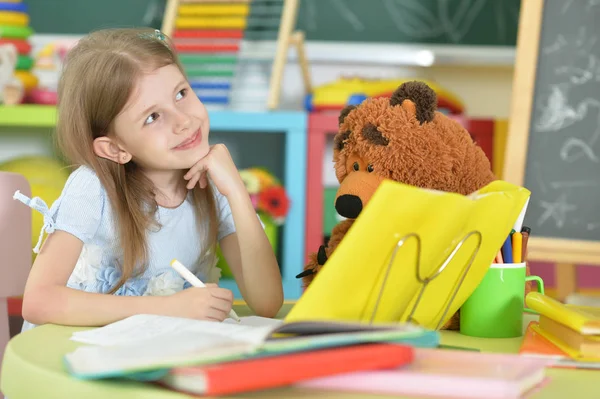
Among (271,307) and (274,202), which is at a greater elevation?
(271,307)

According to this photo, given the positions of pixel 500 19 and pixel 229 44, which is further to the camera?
pixel 500 19

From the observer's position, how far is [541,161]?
2170 millimetres

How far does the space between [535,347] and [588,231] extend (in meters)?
1.48

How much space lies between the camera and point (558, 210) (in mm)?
2150

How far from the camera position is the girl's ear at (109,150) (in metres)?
1.13

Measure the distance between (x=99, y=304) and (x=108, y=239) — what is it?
0.25 metres

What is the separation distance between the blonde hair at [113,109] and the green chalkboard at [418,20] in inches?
65.1

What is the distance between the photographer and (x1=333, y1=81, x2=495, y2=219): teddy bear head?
913mm

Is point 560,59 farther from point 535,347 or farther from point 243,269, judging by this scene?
point 535,347

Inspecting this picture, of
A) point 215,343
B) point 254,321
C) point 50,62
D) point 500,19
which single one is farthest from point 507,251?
point 50,62

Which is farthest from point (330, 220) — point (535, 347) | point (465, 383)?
point (465, 383)

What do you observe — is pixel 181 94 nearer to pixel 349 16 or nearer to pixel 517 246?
pixel 517 246

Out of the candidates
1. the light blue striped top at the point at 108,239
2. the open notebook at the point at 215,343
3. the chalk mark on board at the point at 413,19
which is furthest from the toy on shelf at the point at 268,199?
the open notebook at the point at 215,343

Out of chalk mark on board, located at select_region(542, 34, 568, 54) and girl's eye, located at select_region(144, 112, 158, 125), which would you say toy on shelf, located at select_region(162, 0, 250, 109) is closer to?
chalk mark on board, located at select_region(542, 34, 568, 54)
